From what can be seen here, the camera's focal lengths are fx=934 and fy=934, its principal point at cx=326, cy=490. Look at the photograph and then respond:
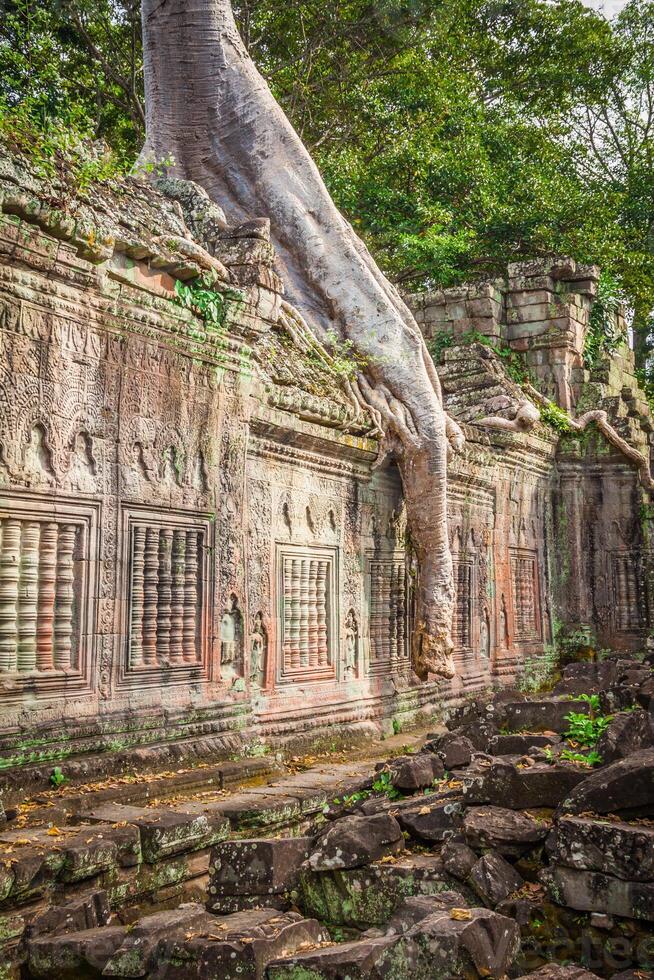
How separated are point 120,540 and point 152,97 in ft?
20.4

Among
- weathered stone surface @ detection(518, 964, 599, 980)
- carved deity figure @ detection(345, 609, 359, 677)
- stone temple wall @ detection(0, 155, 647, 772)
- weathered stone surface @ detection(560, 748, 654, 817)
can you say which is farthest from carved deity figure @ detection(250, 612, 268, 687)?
weathered stone surface @ detection(518, 964, 599, 980)

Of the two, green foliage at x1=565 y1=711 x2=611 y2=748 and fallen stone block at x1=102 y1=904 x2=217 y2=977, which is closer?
fallen stone block at x1=102 y1=904 x2=217 y2=977

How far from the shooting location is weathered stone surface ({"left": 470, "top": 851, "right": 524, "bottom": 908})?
11.2ft

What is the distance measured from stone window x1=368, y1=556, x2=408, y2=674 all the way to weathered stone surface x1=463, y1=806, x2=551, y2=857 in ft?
13.9

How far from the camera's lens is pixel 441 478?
8336mm

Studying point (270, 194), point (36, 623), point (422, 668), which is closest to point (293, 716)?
point (422, 668)

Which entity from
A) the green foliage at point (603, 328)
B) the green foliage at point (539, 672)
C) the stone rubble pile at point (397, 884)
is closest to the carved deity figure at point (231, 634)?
the stone rubble pile at point (397, 884)

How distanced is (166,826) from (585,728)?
2267mm

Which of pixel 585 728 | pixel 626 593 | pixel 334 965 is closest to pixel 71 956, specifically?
pixel 334 965

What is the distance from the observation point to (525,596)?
38.3 feet

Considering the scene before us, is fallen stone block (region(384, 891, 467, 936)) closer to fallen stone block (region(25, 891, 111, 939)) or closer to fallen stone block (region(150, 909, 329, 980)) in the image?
fallen stone block (region(150, 909, 329, 980))

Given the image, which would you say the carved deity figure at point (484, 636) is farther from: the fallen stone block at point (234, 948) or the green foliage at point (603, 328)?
the fallen stone block at point (234, 948)

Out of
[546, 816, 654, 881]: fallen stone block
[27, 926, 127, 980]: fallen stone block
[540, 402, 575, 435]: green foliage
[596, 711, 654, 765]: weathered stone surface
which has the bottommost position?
[27, 926, 127, 980]: fallen stone block

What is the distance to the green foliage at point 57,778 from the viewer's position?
459 cm
